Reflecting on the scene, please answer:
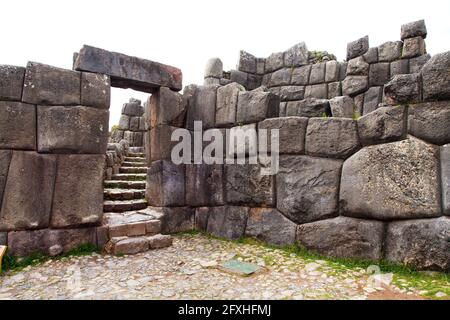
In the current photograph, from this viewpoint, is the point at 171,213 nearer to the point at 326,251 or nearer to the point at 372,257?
the point at 326,251

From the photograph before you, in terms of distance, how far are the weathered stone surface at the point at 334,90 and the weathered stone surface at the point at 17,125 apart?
602 cm

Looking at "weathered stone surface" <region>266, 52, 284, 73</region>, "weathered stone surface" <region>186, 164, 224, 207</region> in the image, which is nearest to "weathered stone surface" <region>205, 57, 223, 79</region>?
"weathered stone surface" <region>266, 52, 284, 73</region>

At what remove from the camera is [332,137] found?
12.2 ft

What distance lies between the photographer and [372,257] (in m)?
3.29

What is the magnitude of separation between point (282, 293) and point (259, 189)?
1.87 metres

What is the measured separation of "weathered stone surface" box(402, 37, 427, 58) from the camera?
5971 mm

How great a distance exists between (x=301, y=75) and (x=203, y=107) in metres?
3.45

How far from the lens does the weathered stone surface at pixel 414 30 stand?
5941 millimetres

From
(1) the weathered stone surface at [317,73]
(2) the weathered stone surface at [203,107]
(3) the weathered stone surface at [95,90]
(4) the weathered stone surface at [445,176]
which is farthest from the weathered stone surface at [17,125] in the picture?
(1) the weathered stone surface at [317,73]

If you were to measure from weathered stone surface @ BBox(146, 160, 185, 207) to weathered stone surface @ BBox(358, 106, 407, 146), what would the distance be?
9.58ft

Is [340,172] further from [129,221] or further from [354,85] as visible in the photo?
[354,85]

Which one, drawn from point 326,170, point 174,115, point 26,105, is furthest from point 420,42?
point 26,105

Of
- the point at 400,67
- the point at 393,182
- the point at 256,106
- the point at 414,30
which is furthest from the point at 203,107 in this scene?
the point at 414,30

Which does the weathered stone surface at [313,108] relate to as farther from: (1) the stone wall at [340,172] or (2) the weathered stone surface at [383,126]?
(2) the weathered stone surface at [383,126]
